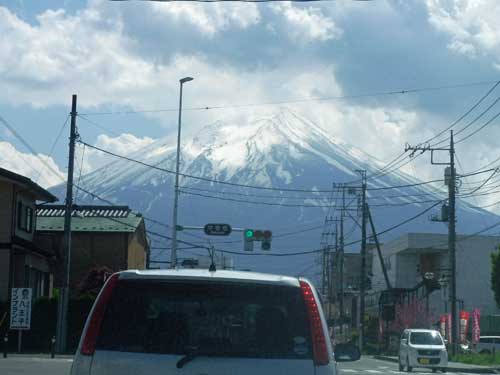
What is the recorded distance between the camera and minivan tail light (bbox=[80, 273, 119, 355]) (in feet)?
21.5

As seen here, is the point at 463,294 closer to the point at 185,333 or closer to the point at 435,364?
the point at 435,364

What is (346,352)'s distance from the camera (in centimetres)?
825

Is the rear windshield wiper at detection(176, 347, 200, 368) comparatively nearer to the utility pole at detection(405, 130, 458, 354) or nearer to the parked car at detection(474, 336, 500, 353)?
the utility pole at detection(405, 130, 458, 354)

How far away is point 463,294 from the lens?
73125 mm

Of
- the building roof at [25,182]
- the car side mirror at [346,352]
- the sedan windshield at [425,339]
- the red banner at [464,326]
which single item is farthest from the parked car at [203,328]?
the red banner at [464,326]

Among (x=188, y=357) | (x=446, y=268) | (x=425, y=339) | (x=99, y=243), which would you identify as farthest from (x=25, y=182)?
(x=446, y=268)

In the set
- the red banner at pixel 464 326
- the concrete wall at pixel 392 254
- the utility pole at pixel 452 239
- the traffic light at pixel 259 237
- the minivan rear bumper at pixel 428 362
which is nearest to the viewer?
the minivan rear bumper at pixel 428 362

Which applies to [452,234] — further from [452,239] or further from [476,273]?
[476,273]

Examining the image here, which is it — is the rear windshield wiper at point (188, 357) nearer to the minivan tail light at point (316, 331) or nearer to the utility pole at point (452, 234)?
the minivan tail light at point (316, 331)

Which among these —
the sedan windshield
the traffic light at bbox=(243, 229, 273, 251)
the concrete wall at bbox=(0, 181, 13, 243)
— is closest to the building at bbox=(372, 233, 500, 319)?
the traffic light at bbox=(243, 229, 273, 251)

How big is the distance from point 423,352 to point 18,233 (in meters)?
17.3

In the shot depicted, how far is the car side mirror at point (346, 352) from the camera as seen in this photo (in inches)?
320

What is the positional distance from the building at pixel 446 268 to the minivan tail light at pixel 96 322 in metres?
63.6

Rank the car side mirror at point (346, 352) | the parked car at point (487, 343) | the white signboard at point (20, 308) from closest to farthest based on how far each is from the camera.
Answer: the car side mirror at point (346, 352)
the white signboard at point (20, 308)
the parked car at point (487, 343)
